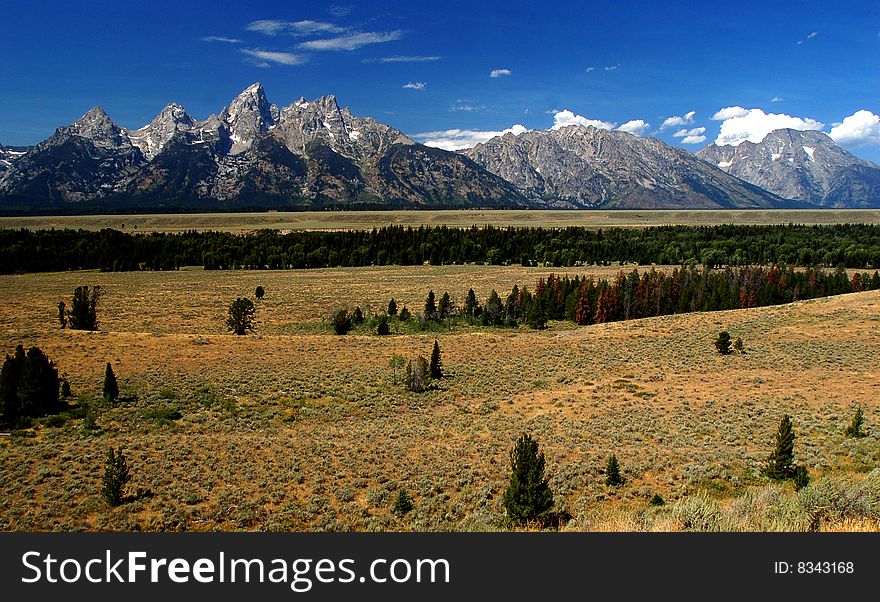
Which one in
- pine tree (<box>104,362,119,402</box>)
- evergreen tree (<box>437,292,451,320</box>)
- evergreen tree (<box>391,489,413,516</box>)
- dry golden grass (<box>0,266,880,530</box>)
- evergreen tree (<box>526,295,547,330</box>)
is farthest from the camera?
evergreen tree (<box>526,295,547,330</box>)

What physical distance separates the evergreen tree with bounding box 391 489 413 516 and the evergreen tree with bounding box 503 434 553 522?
3.35 meters

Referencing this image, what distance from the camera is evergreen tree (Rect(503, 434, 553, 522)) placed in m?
15.3

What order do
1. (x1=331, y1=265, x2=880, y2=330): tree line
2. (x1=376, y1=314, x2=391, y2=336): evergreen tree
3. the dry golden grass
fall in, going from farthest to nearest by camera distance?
(x1=331, y1=265, x2=880, y2=330): tree line
(x1=376, y1=314, x2=391, y2=336): evergreen tree
the dry golden grass

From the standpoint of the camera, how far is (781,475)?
18328 millimetres

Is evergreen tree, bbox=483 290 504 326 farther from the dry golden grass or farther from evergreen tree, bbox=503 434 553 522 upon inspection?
evergreen tree, bbox=503 434 553 522

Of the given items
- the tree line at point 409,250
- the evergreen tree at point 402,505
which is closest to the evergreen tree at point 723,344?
the evergreen tree at point 402,505

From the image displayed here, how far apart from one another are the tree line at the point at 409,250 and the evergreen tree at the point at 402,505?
413ft

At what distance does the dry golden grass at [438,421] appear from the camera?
1773cm

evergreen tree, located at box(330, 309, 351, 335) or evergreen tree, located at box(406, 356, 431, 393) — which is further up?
evergreen tree, located at box(330, 309, 351, 335)

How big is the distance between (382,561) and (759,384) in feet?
112

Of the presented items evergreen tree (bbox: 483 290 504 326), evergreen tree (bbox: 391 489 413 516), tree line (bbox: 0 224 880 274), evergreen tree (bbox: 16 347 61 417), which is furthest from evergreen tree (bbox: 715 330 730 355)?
tree line (bbox: 0 224 880 274)

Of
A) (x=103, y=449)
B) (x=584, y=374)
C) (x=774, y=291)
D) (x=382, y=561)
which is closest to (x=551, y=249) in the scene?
(x=774, y=291)

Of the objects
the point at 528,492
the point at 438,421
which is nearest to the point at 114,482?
the point at 528,492

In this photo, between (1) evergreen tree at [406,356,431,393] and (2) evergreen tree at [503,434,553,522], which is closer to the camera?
(2) evergreen tree at [503,434,553,522]
